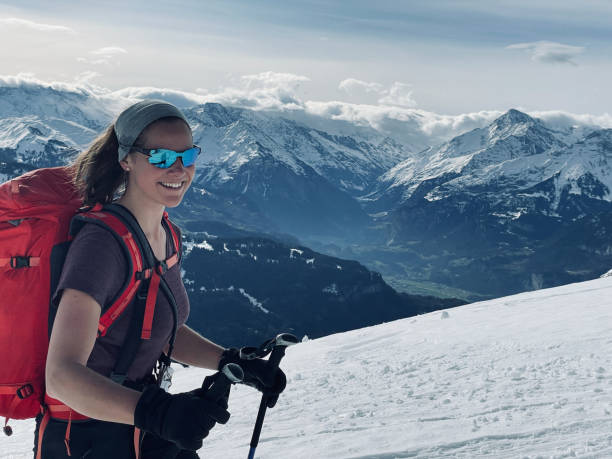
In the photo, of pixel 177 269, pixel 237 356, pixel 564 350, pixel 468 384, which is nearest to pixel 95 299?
pixel 177 269

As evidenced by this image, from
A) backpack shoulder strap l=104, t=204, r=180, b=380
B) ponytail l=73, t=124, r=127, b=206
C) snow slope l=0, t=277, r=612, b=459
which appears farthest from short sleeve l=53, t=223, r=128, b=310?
snow slope l=0, t=277, r=612, b=459

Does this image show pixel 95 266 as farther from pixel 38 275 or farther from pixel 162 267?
pixel 162 267

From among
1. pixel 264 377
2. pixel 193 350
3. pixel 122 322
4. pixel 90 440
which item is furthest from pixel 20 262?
pixel 264 377

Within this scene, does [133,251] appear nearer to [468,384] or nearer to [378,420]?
[378,420]

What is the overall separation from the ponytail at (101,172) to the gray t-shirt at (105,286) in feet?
1.01

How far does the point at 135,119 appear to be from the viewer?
3348 mm

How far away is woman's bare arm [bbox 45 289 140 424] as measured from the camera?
9.28 ft

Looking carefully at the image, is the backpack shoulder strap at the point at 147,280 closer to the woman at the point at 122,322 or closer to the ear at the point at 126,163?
the woman at the point at 122,322

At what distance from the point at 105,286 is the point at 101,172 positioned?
81 centimetres

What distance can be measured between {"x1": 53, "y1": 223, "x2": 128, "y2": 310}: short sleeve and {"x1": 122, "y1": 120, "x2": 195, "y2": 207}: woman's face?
446mm

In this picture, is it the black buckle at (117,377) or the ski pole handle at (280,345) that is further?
the ski pole handle at (280,345)

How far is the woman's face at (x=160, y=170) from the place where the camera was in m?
3.38

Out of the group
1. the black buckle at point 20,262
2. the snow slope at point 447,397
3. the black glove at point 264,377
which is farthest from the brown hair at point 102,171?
the snow slope at point 447,397

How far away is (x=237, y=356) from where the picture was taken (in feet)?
14.0
